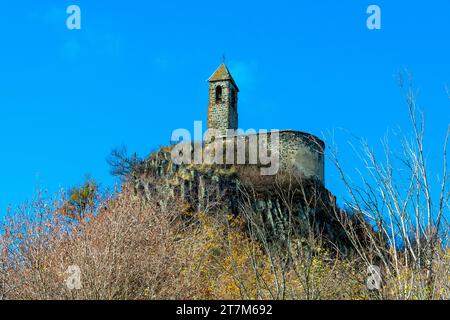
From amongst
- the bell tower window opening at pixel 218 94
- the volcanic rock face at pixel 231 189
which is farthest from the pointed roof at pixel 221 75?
the volcanic rock face at pixel 231 189

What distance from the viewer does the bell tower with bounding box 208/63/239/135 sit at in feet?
137

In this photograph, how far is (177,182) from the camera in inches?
1206

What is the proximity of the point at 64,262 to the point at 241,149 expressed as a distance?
2683cm

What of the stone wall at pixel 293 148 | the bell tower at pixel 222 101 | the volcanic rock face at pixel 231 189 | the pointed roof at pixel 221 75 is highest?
the pointed roof at pixel 221 75

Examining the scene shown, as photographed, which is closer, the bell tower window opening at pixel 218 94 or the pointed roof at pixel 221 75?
the bell tower window opening at pixel 218 94

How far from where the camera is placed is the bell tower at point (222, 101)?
137ft

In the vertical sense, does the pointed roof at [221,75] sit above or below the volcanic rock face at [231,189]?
above

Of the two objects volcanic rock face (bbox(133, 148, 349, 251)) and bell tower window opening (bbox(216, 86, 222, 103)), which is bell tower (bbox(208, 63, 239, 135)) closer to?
bell tower window opening (bbox(216, 86, 222, 103))

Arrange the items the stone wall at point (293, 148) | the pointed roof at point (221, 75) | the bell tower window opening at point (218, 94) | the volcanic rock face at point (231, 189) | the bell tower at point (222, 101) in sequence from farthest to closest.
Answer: the pointed roof at point (221, 75)
the bell tower window opening at point (218, 94)
the bell tower at point (222, 101)
the stone wall at point (293, 148)
the volcanic rock face at point (231, 189)

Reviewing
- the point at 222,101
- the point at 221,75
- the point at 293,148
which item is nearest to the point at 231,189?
the point at 293,148

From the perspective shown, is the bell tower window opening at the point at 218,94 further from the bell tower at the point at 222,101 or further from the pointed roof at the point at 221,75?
the pointed roof at the point at 221,75

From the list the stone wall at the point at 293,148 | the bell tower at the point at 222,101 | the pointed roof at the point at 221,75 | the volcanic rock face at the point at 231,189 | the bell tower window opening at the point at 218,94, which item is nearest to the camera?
the volcanic rock face at the point at 231,189
